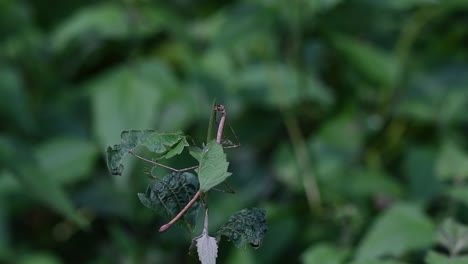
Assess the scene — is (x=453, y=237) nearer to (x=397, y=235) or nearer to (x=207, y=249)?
(x=397, y=235)

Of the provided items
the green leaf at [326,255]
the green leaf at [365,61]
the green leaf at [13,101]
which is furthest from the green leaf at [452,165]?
the green leaf at [13,101]

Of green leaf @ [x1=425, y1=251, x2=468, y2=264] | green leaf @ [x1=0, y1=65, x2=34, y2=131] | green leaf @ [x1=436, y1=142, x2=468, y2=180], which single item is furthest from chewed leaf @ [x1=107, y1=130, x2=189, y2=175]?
green leaf @ [x1=0, y1=65, x2=34, y2=131]

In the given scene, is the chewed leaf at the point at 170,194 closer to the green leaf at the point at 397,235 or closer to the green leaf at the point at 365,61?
the green leaf at the point at 397,235

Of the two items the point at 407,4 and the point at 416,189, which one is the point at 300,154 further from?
the point at 407,4

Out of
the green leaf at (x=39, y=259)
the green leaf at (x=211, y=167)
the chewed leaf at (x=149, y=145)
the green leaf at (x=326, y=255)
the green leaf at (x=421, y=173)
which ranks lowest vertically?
the green leaf at (x=211, y=167)

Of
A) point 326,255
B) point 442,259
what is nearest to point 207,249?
point 442,259

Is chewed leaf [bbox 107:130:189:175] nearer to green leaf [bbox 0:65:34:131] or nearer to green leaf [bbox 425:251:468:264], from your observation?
green leaf [bbox 425:251:468:264]

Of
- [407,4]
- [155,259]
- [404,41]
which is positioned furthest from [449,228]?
[404,41]

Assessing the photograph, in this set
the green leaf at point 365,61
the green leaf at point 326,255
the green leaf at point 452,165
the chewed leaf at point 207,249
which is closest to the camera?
the chewed leaf at point 207,249

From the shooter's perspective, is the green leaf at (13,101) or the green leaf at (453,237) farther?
the green leaf at (13,101)
